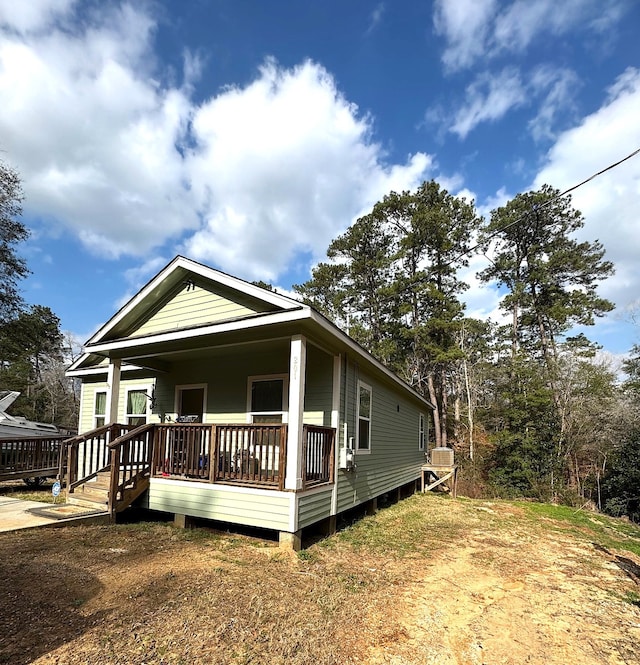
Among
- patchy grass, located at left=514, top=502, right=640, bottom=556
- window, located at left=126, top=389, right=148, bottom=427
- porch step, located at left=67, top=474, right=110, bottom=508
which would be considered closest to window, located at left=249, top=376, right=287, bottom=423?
porch step, located at left=67, top=474, right=110, bottom=508

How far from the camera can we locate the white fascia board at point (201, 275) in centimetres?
629

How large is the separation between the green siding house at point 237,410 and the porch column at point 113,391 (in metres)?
Result: 0.02

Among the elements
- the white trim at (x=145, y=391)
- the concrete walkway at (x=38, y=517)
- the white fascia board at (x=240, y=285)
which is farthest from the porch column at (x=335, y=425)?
the white trim at (x=145, y=391)

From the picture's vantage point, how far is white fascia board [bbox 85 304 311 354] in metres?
5.93

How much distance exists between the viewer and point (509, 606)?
4.52 meters

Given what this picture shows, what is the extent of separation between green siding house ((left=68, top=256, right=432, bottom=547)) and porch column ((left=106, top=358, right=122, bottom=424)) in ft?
0.07

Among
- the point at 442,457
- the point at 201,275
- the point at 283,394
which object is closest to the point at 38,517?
the point at 283,394

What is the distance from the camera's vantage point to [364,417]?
8.95 metres

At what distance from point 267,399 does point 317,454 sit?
6.01 feet

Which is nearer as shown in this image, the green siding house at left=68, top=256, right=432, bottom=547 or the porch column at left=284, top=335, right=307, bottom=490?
the porch column at left=284, top=335, right=307, bottom=490

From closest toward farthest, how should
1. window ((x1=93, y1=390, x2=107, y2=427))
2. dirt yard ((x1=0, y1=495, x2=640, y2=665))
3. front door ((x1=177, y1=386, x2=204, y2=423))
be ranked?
dirt yard ((x1=0, y1=495, x2=640, y2=665))
front door ((x1=177, y1=386, x2=204, y2=423))
window ((x1=93, y1=390, x2=107, y2=427))

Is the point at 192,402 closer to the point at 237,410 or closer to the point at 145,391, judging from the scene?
the point at 145,391

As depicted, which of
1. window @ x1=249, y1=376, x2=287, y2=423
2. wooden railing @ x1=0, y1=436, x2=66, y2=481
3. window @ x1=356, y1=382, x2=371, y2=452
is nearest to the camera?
window @ x1=249, y1=376, x2=287, y2=423

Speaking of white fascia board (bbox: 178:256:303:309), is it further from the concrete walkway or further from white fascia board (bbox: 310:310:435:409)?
the concrete walkway
